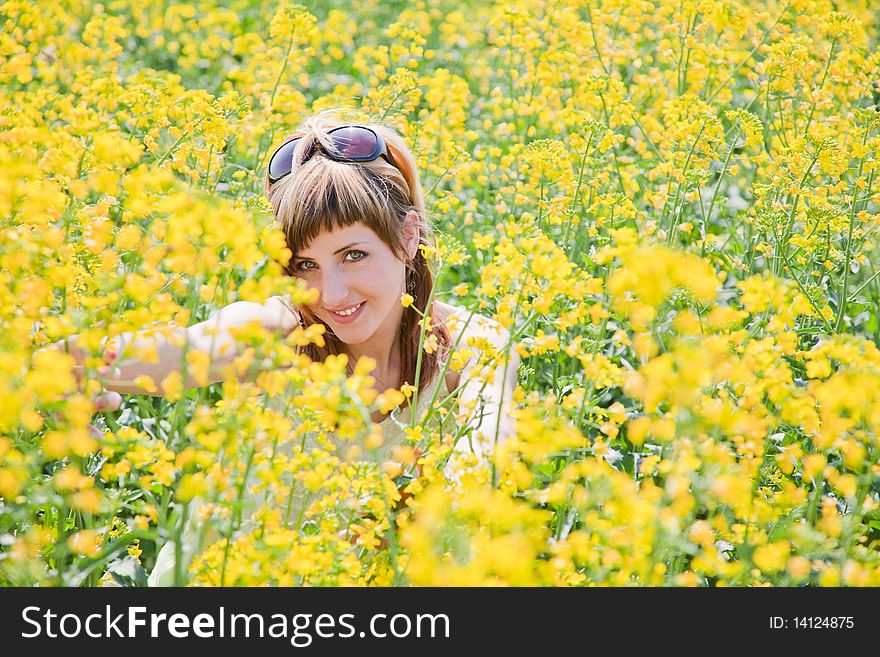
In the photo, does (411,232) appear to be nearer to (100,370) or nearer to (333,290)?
(333,290)

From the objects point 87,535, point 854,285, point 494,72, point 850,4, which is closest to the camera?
point 87,535

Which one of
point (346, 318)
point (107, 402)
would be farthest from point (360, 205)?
point (107, 402)

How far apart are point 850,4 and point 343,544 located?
511 centimetres

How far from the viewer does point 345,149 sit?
3.12 metres

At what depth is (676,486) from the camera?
1682mm

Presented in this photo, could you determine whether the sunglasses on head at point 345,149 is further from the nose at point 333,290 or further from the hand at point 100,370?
the hand at point 100,370

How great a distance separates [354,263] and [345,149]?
1.32ft

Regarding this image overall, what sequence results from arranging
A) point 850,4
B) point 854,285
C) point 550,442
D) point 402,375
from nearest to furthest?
point 550,442
point 402,375
point 854,285
point 850,4

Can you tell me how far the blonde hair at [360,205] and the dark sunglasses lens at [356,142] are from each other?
0.10 feet

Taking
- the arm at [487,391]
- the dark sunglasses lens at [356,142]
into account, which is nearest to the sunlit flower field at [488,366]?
the arm at [487,391]

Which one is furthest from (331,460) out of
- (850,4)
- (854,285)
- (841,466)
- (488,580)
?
(850,4)

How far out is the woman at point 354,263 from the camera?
289 cm

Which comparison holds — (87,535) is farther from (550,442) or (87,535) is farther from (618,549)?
(618,549)

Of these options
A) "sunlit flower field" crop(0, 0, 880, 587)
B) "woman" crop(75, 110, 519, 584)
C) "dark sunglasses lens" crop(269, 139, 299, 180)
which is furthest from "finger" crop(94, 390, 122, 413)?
"dark sunglasses lens" crop(269, 139, 299, 180)
